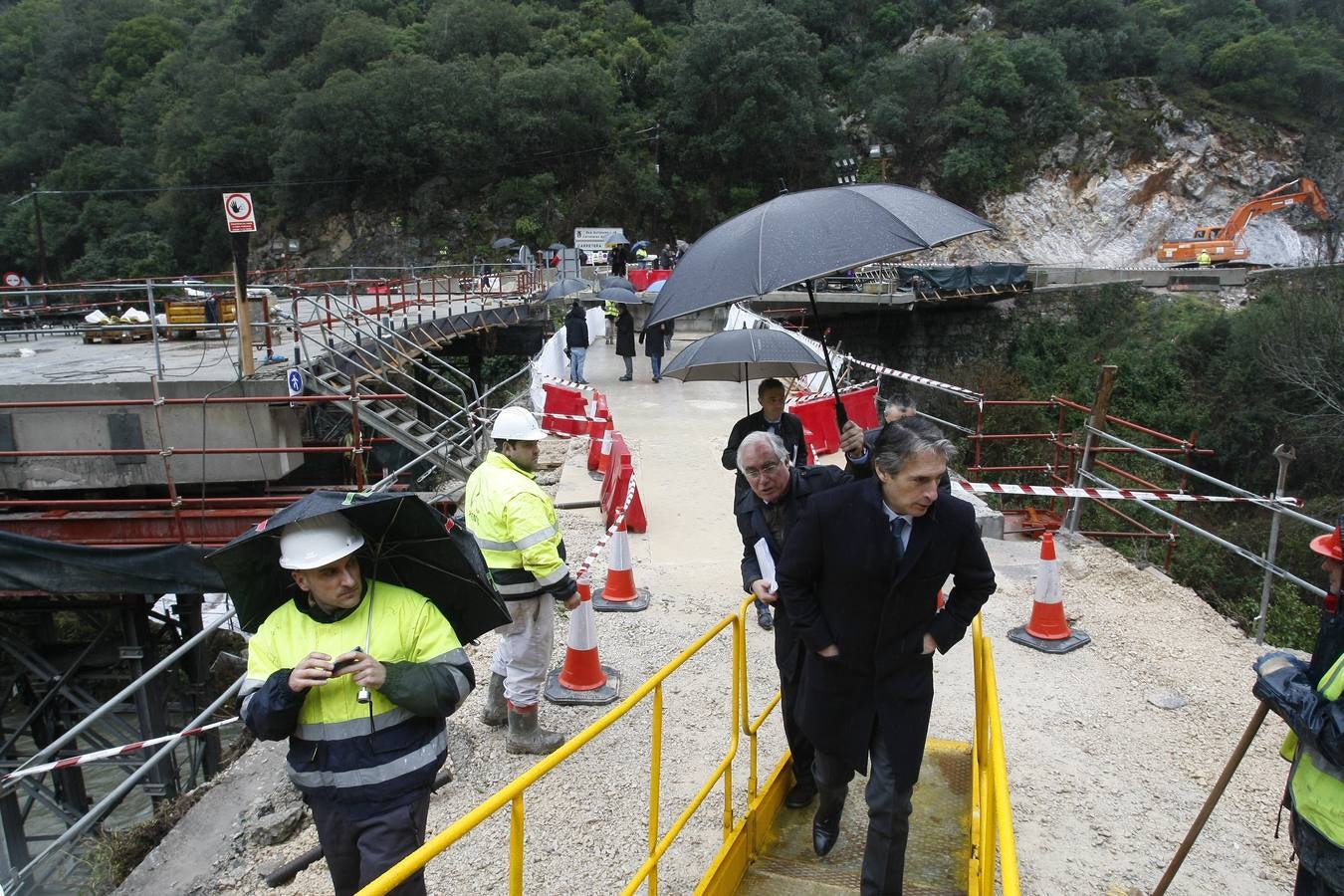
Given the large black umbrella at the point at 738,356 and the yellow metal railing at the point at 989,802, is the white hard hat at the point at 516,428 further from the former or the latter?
the large black umbrella at the point at 738,356

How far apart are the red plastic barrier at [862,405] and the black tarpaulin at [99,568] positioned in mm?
8381

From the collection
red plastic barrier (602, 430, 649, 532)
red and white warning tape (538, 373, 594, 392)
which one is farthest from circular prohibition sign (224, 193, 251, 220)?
red plastic barrier (602, 430, 649, 532)

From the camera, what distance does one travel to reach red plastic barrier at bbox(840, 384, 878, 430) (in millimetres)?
12016

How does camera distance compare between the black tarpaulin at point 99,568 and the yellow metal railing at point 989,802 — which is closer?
the yellow metal railing at point 989,802

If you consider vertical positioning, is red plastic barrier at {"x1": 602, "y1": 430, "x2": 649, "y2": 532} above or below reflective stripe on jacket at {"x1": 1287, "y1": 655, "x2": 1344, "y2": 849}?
below

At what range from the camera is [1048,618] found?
588cm

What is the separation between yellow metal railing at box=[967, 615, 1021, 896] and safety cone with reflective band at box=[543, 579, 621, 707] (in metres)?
2.45

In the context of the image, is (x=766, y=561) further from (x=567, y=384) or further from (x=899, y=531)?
(x=567, y=384)

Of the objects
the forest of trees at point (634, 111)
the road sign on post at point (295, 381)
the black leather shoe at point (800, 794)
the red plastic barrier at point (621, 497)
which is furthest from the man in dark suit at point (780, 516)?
the forest of trees at point (634, 111)

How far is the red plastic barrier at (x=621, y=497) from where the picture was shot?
27.0 feet

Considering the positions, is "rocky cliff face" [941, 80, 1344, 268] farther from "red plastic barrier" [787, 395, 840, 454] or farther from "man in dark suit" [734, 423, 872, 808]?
"man in dark suit" [734, 423, 872, 808]

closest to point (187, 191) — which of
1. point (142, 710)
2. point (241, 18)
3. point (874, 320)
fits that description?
point (241, 18)

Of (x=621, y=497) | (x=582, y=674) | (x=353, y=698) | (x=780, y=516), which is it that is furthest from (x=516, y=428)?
(x=621, y=497)

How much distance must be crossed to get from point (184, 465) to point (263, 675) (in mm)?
10139
